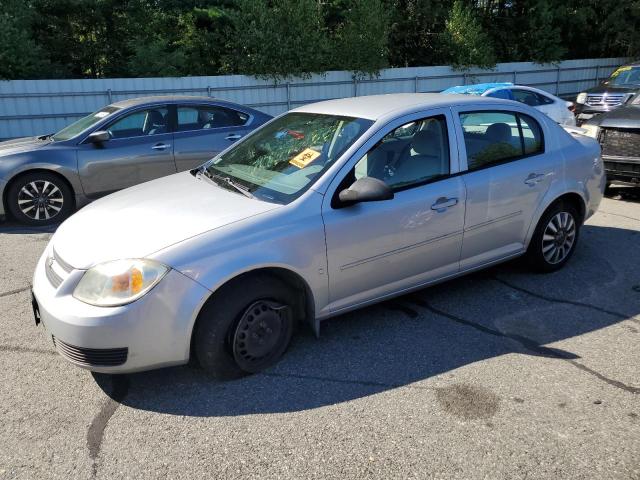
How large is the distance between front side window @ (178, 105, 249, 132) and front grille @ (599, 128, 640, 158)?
490 cm

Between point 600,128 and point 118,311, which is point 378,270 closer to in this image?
point 118,311

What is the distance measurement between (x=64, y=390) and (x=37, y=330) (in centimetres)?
95

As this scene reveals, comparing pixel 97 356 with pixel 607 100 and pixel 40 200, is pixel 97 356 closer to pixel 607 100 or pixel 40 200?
pixel 40 200

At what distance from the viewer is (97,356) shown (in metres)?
3.02

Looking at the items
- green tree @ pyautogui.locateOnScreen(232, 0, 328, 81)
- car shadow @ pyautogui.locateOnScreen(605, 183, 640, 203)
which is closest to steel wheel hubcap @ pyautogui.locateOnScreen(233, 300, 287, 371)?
car shadow @ pyautogui.locateOnScreen(605, 183, 640, 203)

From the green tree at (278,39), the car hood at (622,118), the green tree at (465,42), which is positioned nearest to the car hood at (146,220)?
the car hood at (622,118)

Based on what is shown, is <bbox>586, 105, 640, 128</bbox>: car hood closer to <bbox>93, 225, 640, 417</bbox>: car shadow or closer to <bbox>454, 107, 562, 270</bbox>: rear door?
<bbox>93, 225, 640, 417</bbox>: car shadow

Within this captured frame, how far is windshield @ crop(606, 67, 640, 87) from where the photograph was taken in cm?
1395

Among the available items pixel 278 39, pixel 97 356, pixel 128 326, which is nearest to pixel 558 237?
pixel 128 326

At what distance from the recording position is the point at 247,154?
4.31m

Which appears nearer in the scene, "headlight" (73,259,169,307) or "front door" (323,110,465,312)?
"headlight" (73,259,169,307)

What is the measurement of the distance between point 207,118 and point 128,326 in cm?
527

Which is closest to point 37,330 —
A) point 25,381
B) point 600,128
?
point 25,381

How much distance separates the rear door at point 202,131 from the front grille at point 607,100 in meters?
9.65
